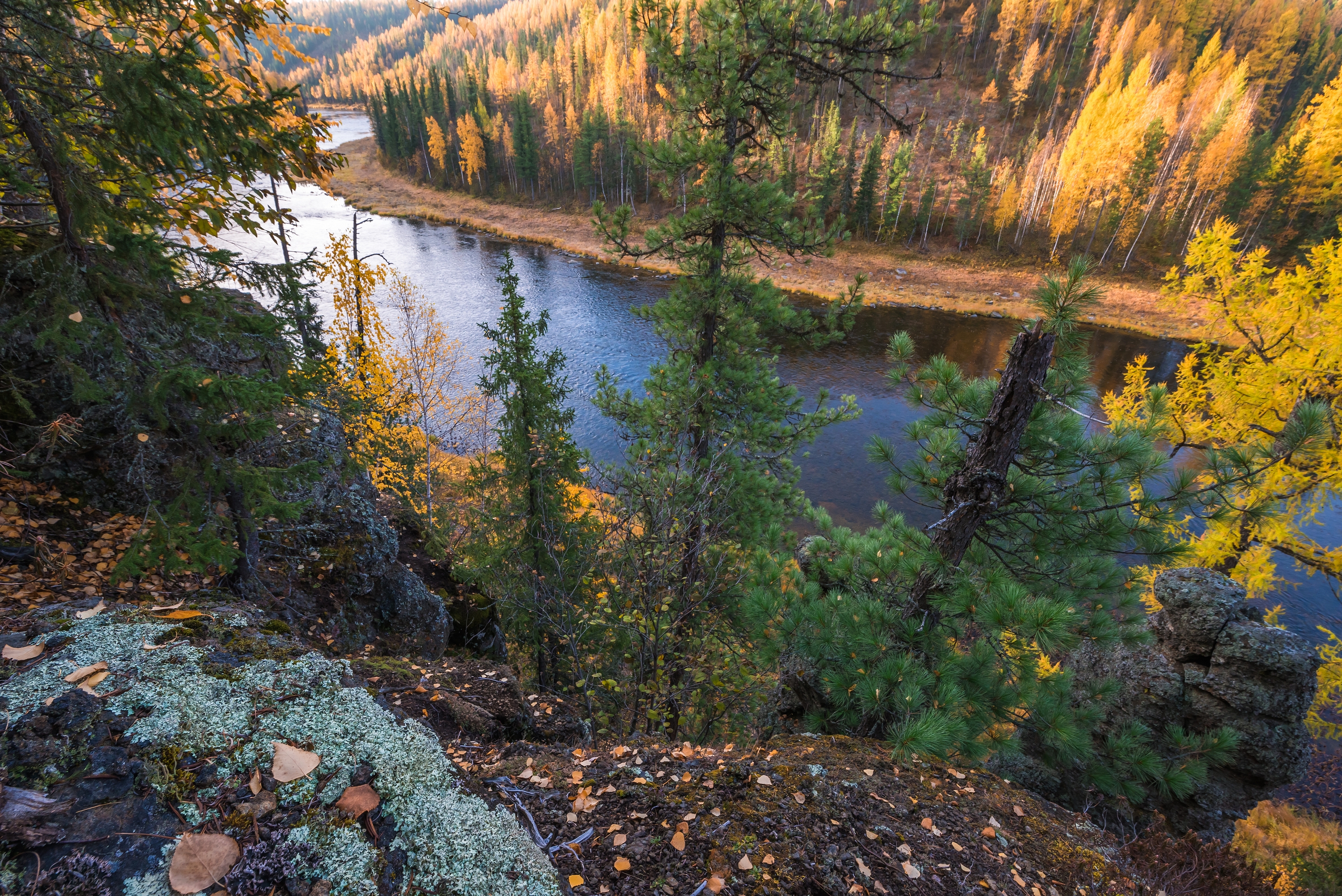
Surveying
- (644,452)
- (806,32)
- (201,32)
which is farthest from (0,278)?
(806,32)

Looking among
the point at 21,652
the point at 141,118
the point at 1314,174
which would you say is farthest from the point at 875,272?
the point at 21,652

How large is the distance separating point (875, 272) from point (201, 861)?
5586cm

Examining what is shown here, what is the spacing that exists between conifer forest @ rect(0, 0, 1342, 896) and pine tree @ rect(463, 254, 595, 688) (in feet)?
0.27

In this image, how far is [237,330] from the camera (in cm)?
411

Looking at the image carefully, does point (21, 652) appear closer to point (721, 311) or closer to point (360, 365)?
point (721, 311)

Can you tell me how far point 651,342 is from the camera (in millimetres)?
30781

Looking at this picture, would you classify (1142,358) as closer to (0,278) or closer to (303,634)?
(303,634)

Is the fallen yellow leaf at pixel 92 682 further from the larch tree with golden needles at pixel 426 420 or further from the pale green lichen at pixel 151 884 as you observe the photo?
the larch tree with golden needles at pixel 426 420

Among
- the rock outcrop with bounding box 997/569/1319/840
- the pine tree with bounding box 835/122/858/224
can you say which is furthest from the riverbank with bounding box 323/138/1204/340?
the rock outcrop with bounding box 997/569/1319/840

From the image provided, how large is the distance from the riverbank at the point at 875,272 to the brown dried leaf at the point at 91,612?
1153 inches

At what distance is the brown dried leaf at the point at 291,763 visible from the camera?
2.11m

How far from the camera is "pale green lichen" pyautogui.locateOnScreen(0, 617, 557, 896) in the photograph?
2027mm

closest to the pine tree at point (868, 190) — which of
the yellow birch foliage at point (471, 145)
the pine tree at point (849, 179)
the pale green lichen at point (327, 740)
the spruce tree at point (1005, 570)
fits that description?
the pine tree at point (849, 179)

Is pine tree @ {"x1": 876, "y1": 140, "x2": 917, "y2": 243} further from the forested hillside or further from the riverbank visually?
the riverbank
